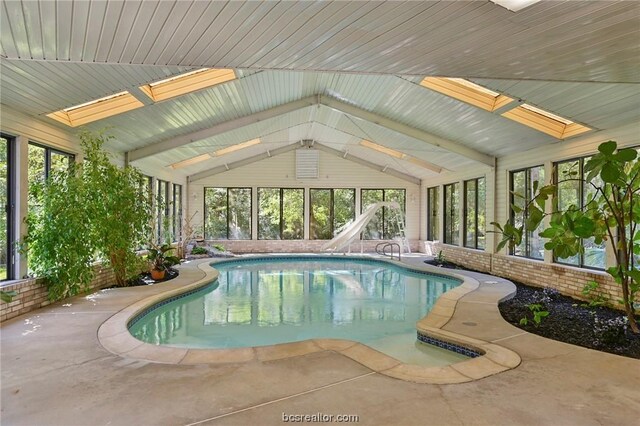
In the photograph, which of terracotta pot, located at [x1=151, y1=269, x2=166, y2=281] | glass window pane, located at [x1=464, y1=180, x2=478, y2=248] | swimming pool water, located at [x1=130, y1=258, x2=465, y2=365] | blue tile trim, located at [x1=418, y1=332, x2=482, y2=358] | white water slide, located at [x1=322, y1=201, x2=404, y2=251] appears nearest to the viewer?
blue tile trim, located at [x1=418, y1=332, x2=482, y2=358]

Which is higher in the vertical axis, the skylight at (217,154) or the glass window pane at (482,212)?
the skylight at (217,154)

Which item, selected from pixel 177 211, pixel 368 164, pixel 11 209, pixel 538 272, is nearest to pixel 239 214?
pixel 177 211

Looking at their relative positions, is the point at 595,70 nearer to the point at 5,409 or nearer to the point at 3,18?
the point at 3,18

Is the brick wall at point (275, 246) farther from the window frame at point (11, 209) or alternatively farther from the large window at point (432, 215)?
the window frame at point (11, 209)

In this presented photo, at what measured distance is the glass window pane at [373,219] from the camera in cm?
1507

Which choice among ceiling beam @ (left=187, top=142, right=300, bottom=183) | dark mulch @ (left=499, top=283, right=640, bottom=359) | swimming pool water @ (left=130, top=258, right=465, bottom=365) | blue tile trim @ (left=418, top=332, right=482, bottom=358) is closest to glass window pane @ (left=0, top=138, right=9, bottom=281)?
swimming pool water @ (left=130, top=258, right=465, bottom=365)

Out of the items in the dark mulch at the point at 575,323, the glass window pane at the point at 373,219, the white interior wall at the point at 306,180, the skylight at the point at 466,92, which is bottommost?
the dark mulch at the point at 575,323

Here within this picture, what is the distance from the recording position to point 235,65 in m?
4.04

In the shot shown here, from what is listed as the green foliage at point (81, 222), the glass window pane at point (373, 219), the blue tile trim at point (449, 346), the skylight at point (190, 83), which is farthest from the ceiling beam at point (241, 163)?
the blue tile trim at point (449, 346)

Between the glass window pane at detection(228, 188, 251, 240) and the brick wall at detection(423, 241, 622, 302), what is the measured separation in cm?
738

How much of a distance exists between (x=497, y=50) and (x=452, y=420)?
124 inches

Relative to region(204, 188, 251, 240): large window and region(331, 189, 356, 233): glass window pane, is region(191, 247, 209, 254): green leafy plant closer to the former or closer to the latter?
region(204, 188, 251, 240): large window

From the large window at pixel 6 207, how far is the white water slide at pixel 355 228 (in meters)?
9.36

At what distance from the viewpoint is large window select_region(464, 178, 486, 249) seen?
10.1m
